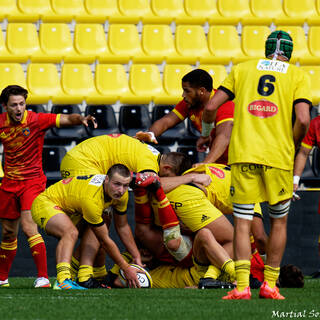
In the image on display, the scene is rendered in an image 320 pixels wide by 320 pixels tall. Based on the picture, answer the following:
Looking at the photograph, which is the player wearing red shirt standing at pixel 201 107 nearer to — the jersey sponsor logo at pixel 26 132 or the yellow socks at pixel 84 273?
the jersey sponsor logo at pixel 26 132

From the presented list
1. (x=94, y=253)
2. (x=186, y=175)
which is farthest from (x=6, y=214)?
(x=186, y=175)

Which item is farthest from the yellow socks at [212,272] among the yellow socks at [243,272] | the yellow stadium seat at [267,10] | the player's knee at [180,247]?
the yellow stadium seat at [267,10]

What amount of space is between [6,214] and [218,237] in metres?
1.71

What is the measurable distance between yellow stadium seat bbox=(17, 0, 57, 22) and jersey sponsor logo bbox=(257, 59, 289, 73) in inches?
249

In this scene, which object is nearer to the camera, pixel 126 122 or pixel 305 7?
pixel 126 122

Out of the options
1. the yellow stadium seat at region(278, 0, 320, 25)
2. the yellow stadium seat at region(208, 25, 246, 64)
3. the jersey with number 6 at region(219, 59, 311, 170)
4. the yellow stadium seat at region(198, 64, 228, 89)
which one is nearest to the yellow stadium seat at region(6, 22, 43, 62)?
the yellow stadium seat at region(198, 64, 228, 89)

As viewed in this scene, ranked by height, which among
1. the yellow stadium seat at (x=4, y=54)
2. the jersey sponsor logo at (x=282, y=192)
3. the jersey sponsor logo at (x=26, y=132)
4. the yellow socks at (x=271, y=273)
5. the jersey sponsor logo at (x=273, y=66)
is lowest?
the yellow socks at (x=271, y=273)

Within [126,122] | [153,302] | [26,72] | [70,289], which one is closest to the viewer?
[153,302]

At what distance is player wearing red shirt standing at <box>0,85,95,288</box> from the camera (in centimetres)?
624

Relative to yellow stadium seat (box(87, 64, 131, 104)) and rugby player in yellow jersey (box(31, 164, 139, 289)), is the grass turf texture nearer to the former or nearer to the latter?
rugby player in yellow jersey (box(31, 164, 139, 289))

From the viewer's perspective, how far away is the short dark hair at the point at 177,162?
6.39m

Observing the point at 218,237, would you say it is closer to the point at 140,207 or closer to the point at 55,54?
the point at 140,207

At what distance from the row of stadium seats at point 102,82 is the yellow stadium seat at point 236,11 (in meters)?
1.26

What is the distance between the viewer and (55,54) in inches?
404
